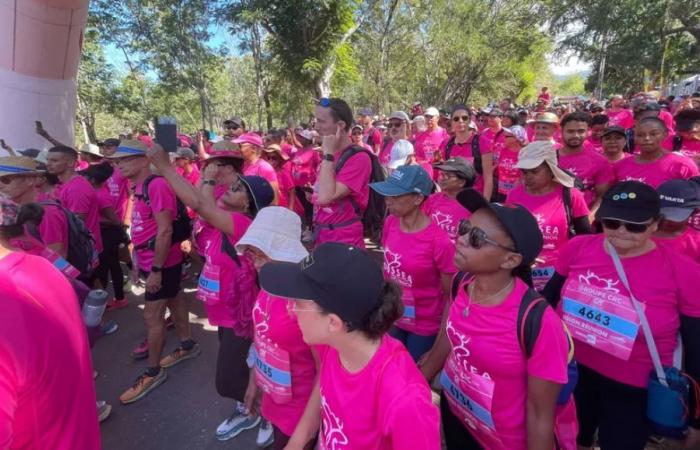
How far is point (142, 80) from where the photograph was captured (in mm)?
21156

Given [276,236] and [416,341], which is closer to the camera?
[276,236]

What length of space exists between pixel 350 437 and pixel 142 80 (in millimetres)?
23845

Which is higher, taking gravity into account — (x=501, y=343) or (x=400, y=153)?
(x=400, y=153)

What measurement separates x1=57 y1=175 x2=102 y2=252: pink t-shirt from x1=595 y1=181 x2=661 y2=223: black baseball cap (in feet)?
15.8

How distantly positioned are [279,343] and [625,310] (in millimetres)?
1693

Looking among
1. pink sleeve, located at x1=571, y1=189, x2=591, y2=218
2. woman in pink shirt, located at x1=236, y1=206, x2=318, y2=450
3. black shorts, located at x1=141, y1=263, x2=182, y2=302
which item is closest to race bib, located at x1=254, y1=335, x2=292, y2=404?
woman in pink shirt, located at x1=236, y1=206, x2=318, y2=450

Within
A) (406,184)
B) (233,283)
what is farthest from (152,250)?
(406,184)

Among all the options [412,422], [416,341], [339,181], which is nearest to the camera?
[412,422]

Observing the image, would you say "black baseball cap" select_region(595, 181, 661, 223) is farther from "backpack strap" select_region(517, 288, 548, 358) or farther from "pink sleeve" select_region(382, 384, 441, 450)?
"pink sleeve" select_region(382, 384, 441, 450)

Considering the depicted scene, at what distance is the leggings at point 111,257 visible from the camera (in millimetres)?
5160

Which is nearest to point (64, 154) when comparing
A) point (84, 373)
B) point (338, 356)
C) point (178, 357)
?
point (178, 357)

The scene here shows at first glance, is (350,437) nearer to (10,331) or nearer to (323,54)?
(10,331)

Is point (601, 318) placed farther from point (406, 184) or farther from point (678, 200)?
point (406, 184)

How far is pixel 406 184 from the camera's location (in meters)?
Result: 2.77
